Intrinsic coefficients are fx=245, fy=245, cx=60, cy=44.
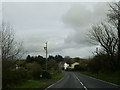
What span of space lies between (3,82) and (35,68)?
928 inches

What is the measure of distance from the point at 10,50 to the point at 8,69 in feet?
6.25

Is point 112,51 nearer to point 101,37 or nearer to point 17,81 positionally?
point 101,37

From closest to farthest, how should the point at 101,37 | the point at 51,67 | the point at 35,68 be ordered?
the point at 35,68, the point at 101,37, the point at 51,67

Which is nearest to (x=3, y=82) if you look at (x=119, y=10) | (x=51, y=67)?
(x=119, y=10)

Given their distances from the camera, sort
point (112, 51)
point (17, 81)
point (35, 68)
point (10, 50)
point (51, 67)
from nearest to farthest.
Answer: point (10, 50), point (17, 81), point (35, 68), point (112, 51), point (51, 67)

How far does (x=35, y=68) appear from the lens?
43219 mm

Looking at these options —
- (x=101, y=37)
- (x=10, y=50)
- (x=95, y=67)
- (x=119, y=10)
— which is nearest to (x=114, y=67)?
(x=101, y=37)

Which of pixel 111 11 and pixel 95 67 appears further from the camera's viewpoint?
pixel 95 67

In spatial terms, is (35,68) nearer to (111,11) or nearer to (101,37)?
(111,11)

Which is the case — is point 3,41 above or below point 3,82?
above

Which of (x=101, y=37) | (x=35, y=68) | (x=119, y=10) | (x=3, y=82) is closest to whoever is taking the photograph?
(x=3, y=82)

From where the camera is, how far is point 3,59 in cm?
1969

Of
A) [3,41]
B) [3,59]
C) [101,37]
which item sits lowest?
[3,59]

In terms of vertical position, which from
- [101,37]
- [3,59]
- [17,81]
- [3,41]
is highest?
[101,37]
